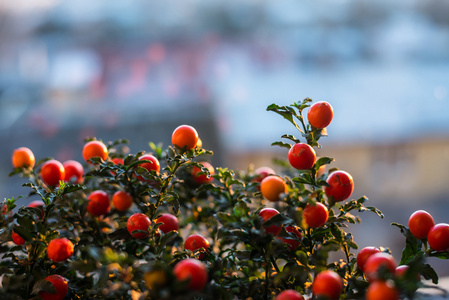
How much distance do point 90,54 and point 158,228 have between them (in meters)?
2.17

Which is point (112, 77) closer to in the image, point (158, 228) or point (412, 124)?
point (412, 124)

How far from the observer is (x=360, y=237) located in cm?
166

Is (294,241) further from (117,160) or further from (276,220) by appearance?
(117,160)

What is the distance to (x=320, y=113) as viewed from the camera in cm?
42

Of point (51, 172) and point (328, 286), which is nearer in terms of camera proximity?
point (328, 286)

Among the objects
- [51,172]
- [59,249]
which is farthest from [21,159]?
[59,249]

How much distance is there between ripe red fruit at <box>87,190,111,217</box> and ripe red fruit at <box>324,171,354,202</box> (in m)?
0.25

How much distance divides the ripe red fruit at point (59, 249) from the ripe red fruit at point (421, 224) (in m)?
0.32

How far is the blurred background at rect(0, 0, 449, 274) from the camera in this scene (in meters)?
1.81

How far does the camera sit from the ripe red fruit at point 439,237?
0.40 m

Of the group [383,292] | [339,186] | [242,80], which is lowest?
[383,292]

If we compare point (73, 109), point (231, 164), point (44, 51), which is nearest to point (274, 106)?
point (231, 164)

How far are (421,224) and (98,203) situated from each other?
333 millimetres

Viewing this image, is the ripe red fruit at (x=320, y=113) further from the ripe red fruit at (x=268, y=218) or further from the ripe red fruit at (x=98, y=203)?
the ripe red fruit at (x=98, y=203)
